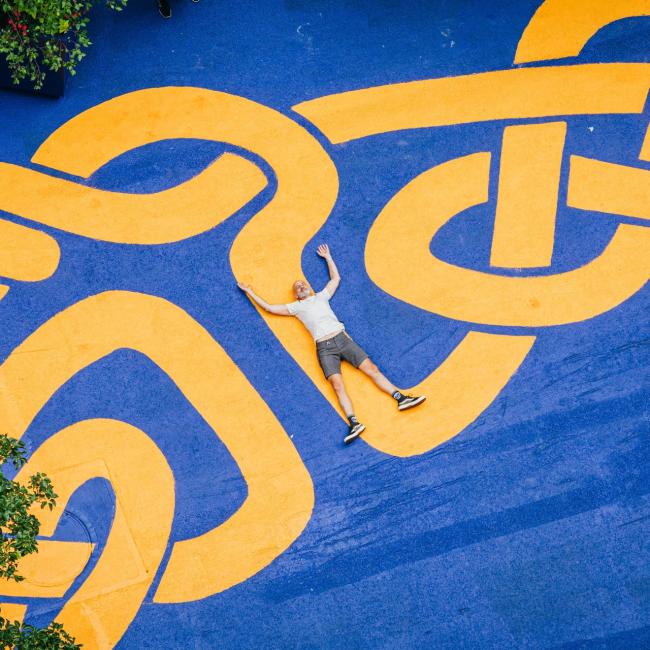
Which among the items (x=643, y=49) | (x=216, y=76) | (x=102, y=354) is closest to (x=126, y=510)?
(x=102, y=354)

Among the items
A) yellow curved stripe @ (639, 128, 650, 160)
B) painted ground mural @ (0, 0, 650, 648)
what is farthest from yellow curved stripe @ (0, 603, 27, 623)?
yellow curved stripe @ (639, 128, 650, 160)

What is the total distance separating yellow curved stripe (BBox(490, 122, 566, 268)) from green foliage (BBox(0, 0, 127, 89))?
4751 mm

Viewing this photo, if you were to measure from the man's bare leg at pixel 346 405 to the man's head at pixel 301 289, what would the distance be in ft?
3.18

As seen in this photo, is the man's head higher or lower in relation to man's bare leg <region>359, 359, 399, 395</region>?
higher

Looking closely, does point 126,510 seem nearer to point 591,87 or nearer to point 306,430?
point 306,430

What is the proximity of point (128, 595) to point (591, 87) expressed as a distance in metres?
7.99

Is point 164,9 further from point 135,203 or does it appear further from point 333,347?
point 333,347

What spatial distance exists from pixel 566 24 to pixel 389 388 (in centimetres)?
503

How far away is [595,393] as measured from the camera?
8.46 meters

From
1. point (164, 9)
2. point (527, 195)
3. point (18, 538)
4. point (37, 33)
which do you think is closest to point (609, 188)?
point (527, 195)

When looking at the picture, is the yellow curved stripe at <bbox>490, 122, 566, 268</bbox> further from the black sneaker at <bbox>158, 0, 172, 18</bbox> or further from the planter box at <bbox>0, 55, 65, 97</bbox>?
the planter box at <bbox>0, 55, 65, 97</bbox>

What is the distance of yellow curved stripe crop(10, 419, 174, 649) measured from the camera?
8188 millimetres

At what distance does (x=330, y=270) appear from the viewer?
8773 millimetres

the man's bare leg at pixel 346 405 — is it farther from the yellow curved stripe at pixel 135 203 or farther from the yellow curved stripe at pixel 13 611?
the yellow curved stripe at pixel 13 611
